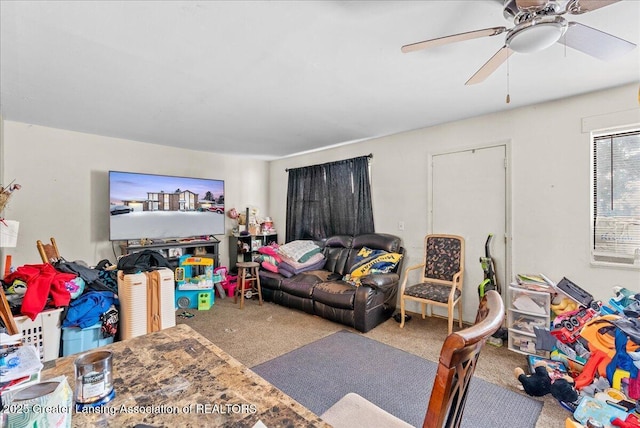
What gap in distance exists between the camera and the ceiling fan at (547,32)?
1.30 m

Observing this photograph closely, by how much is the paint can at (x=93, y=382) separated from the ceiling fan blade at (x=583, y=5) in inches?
88.1

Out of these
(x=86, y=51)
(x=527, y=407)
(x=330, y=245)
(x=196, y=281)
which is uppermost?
(x=86, y=51)

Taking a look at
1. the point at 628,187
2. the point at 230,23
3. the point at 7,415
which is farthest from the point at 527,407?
the point at 230,23

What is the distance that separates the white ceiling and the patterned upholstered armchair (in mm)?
1505

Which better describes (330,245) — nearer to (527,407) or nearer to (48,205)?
(527,407)

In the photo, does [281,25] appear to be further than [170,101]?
No

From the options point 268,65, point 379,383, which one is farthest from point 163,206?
point 379,383

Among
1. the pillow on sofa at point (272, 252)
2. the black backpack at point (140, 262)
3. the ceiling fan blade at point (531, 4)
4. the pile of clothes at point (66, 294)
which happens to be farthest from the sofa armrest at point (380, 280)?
the ceiling fan blade at point (531, 4)

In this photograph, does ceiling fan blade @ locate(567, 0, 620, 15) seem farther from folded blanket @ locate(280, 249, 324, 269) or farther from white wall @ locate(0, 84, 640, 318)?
folded blanket @ locate(280, 249, 324, 269)

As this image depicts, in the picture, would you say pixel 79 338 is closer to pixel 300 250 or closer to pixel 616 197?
pixel 300 250

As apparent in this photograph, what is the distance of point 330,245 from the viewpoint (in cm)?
457

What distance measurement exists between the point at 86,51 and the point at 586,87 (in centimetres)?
395

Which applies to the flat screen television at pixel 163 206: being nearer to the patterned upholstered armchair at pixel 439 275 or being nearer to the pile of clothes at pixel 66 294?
the pile of clothes at pixel 66 294

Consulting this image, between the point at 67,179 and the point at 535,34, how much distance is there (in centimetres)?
497
